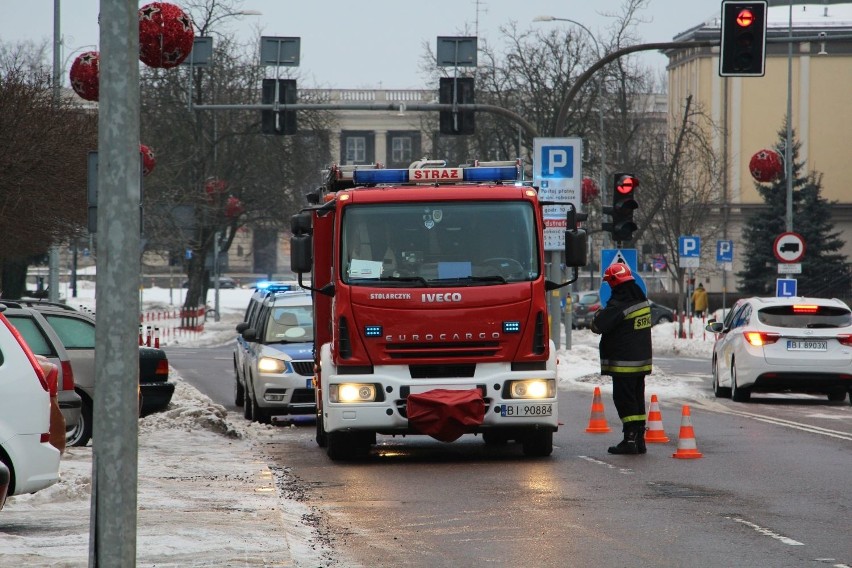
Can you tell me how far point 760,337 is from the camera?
24156 millimetres

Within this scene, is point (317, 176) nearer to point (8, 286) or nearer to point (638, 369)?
point (8, 286)

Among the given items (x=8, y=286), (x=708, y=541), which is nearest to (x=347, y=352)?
(x=708, y=541)

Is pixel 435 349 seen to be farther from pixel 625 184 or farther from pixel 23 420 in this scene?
pixel 625 184

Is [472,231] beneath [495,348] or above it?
above

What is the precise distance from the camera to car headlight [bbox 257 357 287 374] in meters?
21.0

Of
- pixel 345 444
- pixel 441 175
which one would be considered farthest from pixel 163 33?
pixel 345 444

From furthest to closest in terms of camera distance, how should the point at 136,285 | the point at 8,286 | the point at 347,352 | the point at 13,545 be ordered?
the point at 8,286, the point at 347,352, the point at 13,545, the point at 136,285

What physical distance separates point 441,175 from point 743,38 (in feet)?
25.6

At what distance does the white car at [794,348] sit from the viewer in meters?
23.9

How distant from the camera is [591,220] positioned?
2457 inches

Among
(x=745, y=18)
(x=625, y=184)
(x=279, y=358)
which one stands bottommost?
(x=279, y=358)

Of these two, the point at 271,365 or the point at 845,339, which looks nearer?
the point at 271,365

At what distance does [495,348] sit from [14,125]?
990cm

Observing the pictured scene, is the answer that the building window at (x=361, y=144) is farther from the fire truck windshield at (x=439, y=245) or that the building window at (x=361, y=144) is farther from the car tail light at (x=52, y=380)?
the car tail light at (x=52, y=380)
